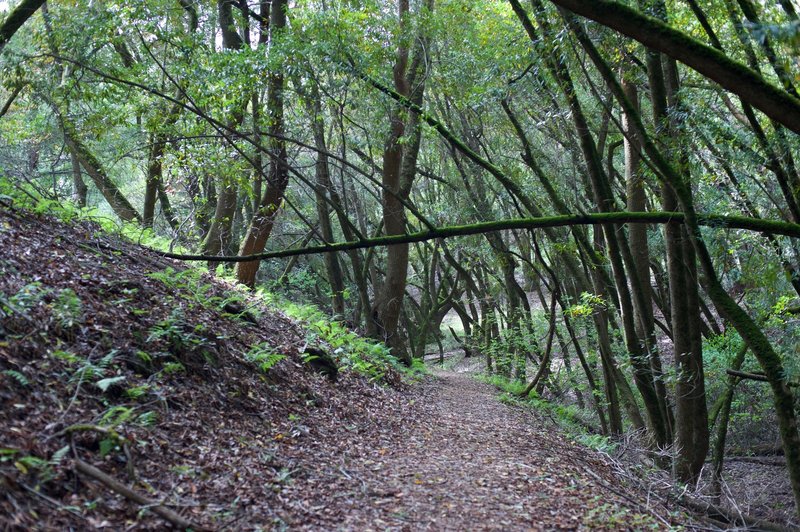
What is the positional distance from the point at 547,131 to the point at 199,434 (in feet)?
39.6

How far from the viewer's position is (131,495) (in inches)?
130

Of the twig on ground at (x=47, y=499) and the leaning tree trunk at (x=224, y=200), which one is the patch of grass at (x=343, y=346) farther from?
the twig on ground at (x=47, y=499)

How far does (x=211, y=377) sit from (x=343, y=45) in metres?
6.30

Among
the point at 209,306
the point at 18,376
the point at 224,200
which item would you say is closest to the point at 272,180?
the point at 224,200

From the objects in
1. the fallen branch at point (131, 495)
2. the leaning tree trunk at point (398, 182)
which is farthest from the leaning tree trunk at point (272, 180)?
the fallen branch at point (131, 495)

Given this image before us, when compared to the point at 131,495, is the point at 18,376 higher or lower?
higher

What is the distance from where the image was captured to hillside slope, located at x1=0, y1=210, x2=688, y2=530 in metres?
3.47

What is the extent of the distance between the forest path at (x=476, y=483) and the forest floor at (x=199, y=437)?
0.07ft

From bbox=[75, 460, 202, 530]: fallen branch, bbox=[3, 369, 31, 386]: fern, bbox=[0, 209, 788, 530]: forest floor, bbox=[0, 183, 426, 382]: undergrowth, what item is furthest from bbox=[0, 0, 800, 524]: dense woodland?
bbox=[75, 460, 202, 530]: fallen branch

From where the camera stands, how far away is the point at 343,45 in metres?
9.88

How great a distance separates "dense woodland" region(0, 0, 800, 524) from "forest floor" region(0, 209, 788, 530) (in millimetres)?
1066

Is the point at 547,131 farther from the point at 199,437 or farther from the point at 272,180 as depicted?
the point at 199,437

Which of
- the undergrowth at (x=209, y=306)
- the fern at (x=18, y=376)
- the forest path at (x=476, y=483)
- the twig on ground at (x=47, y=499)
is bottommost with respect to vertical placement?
the forest path at (x=476, y=483)

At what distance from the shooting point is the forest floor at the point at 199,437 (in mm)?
3455
